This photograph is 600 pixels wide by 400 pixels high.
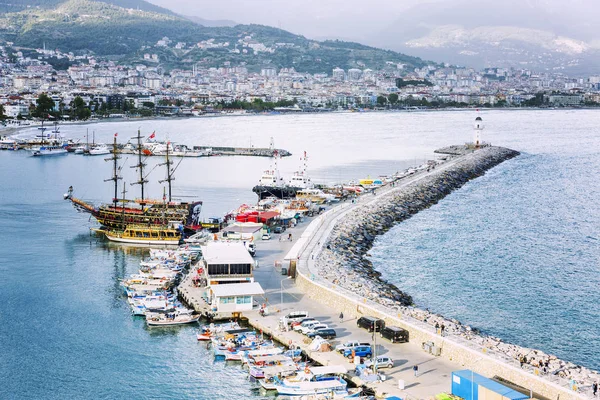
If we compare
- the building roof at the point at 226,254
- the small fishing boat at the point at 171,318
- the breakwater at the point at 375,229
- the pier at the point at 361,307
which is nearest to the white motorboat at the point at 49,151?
the breakwater at the point at 375,229

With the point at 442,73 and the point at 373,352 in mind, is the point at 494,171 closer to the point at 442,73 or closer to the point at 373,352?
the point at 373,352

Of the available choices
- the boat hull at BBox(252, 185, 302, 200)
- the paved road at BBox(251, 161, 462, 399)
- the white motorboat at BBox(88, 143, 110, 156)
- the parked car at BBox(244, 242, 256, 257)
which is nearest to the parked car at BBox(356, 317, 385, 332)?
the paved road at BBox(251, 161, 462, 399)

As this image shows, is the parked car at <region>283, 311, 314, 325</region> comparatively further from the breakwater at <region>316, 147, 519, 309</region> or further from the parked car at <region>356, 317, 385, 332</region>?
the breakwater at <region>316, 147, 519, 309</region>

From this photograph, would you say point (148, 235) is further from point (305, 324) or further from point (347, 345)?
point (347, 345)

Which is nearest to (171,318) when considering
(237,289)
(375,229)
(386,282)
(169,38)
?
(237,289)

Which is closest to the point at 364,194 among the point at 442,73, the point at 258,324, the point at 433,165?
the point at 433,165

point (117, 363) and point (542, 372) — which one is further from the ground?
point (542, 372)
